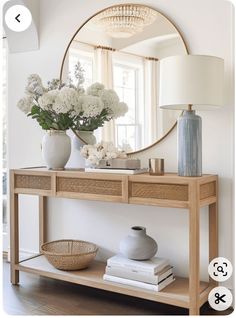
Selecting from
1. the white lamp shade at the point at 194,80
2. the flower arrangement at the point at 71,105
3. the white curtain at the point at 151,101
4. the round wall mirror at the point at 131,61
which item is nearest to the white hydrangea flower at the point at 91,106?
the flower arrangement at the point at 71,105

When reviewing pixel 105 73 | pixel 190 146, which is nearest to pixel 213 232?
pixel 190 146

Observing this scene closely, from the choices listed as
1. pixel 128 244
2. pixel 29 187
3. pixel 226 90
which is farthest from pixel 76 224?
pixel 226 90

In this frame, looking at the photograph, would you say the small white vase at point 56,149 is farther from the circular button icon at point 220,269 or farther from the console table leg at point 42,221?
the circular button icon at point 220,269

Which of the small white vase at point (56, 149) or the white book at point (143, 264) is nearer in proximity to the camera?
the white book at point (143, 264)

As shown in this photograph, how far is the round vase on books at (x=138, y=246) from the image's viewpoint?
2420 millimetres

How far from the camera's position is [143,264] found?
7.81 ft

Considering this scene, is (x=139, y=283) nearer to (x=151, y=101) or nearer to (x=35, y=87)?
(x=151, y=101)

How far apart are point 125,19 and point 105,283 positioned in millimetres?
1685

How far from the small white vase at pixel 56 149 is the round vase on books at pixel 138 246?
26.6 inches

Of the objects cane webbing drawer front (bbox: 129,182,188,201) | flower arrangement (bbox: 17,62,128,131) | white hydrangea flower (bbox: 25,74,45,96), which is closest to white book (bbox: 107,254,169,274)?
cane webbing drawer front (bbox: 129,182,188,201)

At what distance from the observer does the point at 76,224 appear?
3.06m

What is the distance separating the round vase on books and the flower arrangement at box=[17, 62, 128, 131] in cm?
78

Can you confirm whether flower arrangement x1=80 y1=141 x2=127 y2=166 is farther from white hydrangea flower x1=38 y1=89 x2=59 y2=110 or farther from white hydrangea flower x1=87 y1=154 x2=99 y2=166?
white hydrangea flower x1=38 y1=89 x2=59 y2=110

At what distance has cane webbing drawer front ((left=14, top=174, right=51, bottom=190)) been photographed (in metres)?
2.68
